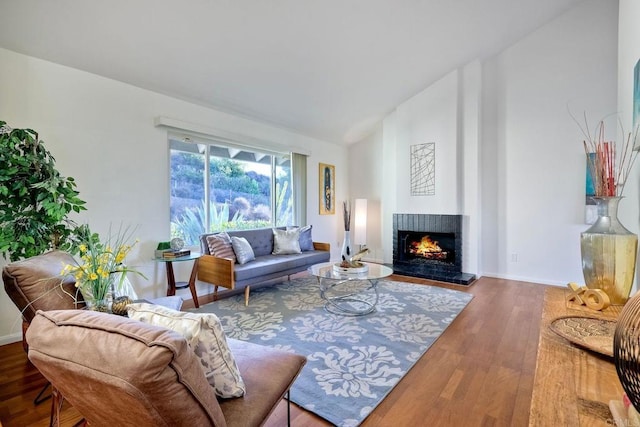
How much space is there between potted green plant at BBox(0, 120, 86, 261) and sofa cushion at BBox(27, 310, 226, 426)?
5.65 feet

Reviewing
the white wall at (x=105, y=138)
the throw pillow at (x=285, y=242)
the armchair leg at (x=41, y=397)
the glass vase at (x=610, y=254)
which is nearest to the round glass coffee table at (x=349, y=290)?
the throw pillow at (x=285, y=242)

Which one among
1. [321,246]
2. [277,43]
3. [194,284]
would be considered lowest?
[194,284]

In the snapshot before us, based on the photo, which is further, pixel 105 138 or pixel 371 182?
pixel 371 182

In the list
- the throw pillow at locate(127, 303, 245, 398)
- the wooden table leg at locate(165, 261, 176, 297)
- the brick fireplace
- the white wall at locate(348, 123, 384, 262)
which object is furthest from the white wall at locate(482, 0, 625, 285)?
the throw pillow at locate(127, 303, 245, 398)

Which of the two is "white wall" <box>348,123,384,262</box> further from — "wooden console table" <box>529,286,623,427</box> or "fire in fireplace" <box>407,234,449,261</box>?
"wooden console table" <box>529,286,623,427</box>

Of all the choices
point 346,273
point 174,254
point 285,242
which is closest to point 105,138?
point 174,254

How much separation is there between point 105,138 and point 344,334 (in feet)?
9.94

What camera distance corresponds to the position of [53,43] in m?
2.55

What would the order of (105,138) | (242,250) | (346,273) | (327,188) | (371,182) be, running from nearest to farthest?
(105,138)
(346,273)
(242,250)
(327,188)
(371,182)

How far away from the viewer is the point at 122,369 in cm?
71

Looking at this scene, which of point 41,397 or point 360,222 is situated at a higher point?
point 360,222

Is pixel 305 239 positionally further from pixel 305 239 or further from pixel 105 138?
pixel 105 138

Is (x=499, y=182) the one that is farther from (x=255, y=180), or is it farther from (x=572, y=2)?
(x=255, y=180)

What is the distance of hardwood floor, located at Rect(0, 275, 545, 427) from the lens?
5.54 feet
